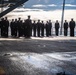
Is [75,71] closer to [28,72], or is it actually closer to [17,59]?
[28,72]

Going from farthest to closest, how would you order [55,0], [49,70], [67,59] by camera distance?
[55,0] → [67,59] → [49,70]

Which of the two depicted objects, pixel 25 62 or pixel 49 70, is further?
pixel 25 62

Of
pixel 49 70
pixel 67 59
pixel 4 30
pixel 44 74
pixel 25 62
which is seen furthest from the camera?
pixel 4 30

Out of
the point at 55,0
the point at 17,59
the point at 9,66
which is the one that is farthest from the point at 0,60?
the point at 55,0

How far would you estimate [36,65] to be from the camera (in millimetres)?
12258

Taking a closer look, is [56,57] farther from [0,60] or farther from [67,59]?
[0,60]

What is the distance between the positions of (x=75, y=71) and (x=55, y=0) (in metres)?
133

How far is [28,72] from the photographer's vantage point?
35.3 feet

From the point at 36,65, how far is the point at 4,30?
20267 millimetres

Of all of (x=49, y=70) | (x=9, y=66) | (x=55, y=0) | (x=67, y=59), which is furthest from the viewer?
(x=55, y=0)

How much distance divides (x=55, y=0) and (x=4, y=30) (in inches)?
4392

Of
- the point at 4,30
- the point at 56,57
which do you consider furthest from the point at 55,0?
the point at 56,57

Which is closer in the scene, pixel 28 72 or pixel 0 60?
pixel 28 72

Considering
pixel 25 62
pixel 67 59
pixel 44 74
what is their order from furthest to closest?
pixel 67 59 → pixel 25 62 → pixel 44 74
